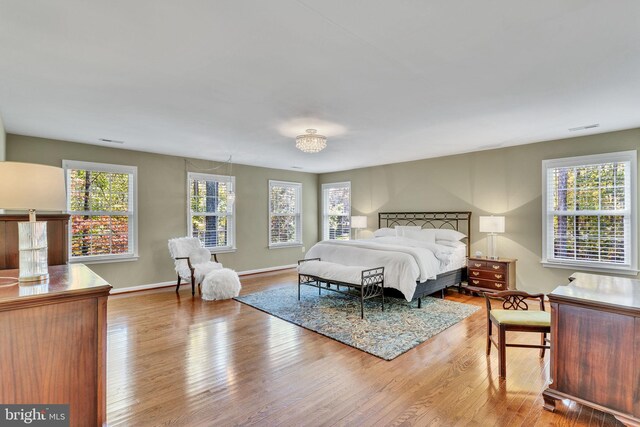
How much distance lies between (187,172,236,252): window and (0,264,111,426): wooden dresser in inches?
184

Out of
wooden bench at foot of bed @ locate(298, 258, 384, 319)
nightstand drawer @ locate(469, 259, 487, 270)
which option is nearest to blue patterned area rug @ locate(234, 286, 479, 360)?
wooden bench at foot of bed @ locate(298, 258, 384, 319)

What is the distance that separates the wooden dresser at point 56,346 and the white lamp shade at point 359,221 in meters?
5.99

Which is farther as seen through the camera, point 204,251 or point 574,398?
point 204,251

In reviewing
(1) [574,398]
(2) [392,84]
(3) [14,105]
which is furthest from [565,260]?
(3) [14,105]

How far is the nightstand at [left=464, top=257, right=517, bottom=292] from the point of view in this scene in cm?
493

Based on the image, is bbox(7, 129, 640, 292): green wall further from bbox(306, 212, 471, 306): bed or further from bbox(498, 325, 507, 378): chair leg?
bbox(498, 325, 507, 378): chair leg

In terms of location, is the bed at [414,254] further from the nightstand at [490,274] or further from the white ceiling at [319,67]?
the white ceiling at [319,67]

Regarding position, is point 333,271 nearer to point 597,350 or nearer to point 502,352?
point 502,352

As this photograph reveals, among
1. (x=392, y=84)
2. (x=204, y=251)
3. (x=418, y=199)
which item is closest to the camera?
(x=392, y=84)

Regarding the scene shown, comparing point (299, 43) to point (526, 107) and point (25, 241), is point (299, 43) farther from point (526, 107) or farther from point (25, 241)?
point (526, 107)

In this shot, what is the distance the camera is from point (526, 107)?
11.0ft

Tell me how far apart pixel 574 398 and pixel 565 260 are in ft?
11.1

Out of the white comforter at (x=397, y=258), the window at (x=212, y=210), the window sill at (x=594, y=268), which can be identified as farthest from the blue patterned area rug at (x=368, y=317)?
the window at (x=212, y=210)

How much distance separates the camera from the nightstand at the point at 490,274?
4930 mm
